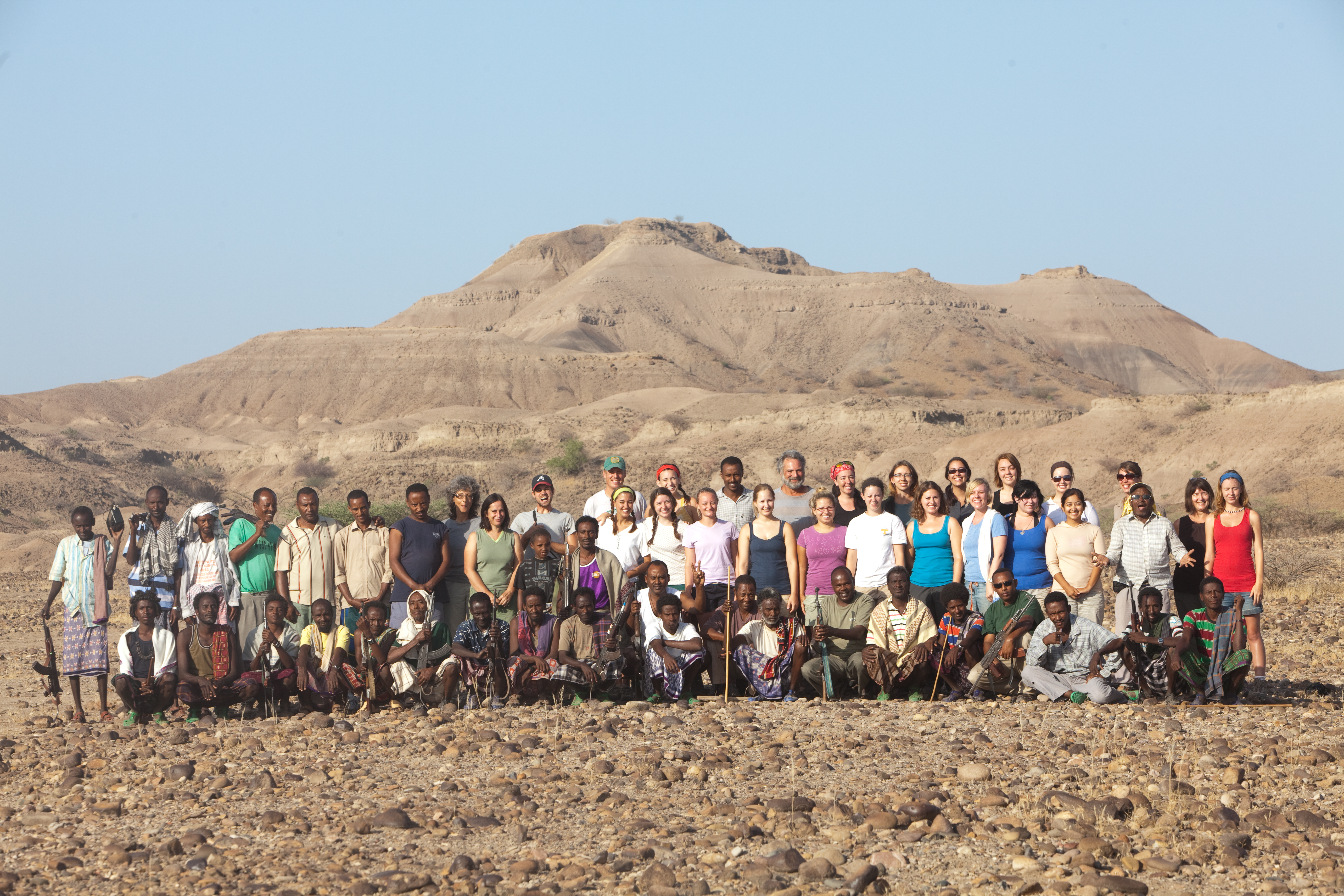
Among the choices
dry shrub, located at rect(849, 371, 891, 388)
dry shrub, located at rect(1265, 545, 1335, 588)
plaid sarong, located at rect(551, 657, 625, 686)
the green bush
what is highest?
dry shrub, located at rect(849, 371, 891, 388)

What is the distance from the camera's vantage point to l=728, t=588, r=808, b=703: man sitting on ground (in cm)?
834

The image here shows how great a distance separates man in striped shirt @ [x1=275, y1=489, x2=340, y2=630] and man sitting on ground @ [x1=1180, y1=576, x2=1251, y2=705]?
5.54m

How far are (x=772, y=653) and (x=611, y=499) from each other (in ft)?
5.71

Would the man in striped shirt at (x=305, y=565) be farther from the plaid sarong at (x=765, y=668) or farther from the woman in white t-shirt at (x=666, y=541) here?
the plaid sarong at (x=765, y=668)

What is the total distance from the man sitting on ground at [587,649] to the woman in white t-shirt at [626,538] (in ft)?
1.46

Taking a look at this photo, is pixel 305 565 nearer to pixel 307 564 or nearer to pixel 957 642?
pixel 307 564

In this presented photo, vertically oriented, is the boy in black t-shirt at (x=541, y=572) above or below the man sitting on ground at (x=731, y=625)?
above

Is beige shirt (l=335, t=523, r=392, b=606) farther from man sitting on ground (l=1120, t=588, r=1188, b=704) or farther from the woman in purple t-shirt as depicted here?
man sitting on ground (l=1120, t=588, r=1188, b=704)

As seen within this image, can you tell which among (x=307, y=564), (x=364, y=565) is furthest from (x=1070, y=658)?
(x=307, y=564)

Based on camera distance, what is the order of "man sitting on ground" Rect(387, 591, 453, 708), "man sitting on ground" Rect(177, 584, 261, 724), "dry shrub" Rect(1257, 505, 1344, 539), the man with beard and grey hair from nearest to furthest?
"man sitting on ground" Rect(177, 584, 261, 724) → "man sitting on ground" Rect(387, 591, 453, 708) → the man with beard and grey hair → "dry shrub" Rect(1257, 505, 1344, 539)

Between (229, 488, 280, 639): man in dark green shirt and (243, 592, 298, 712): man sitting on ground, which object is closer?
(243, 592, 298, 712): man sitting on ground

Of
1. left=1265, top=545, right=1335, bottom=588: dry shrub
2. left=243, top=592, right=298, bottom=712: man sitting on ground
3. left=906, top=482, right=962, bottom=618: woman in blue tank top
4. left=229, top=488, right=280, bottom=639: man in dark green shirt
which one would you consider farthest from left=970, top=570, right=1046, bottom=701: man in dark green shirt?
left=1265, top=545, right=1335, bottom=588: dry shrub

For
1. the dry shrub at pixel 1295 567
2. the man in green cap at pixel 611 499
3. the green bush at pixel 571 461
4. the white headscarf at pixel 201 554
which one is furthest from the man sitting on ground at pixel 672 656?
the green bush at pixel 571 461

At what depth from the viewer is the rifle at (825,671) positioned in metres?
8.33
